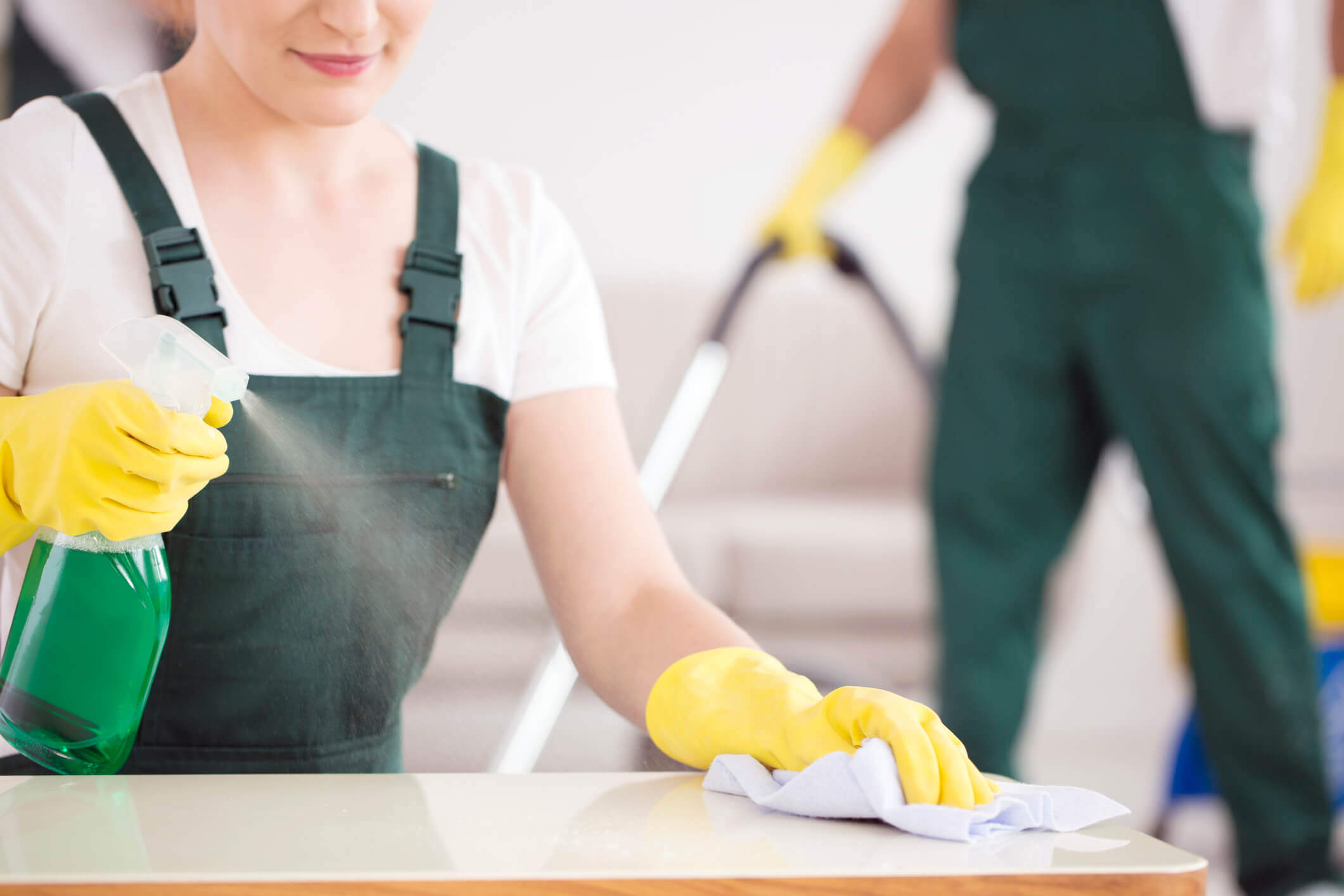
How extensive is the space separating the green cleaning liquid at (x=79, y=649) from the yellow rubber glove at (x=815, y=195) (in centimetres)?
99

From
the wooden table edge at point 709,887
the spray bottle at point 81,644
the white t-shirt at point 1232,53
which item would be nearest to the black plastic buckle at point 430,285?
the spray bottle at point 81,644

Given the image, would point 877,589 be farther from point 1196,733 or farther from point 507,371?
Result: point 507,371

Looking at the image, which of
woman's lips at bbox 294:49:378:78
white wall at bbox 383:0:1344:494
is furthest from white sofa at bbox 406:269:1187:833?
woman's lips at bbox 294:49:378:78

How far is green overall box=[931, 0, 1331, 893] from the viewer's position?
5.11 ft

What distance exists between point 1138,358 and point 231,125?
115cm

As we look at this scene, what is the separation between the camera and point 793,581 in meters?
2.29

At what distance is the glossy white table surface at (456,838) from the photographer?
16.8 inches

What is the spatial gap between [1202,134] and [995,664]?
722 millimetres

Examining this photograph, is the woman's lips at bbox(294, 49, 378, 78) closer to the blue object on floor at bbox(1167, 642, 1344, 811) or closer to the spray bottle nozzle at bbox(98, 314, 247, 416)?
the spray bottle nozzle at bbox(98, 314, 247, 416)

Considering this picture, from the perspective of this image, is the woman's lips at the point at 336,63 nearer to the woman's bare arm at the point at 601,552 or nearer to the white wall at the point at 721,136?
the woman's bare arm at the point at 601,552

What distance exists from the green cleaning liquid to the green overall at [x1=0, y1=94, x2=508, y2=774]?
13 cm

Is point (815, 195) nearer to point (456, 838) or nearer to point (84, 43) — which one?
point (84, 43)

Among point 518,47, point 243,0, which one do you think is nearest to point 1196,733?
point 518,47

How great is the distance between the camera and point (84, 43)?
935mm
